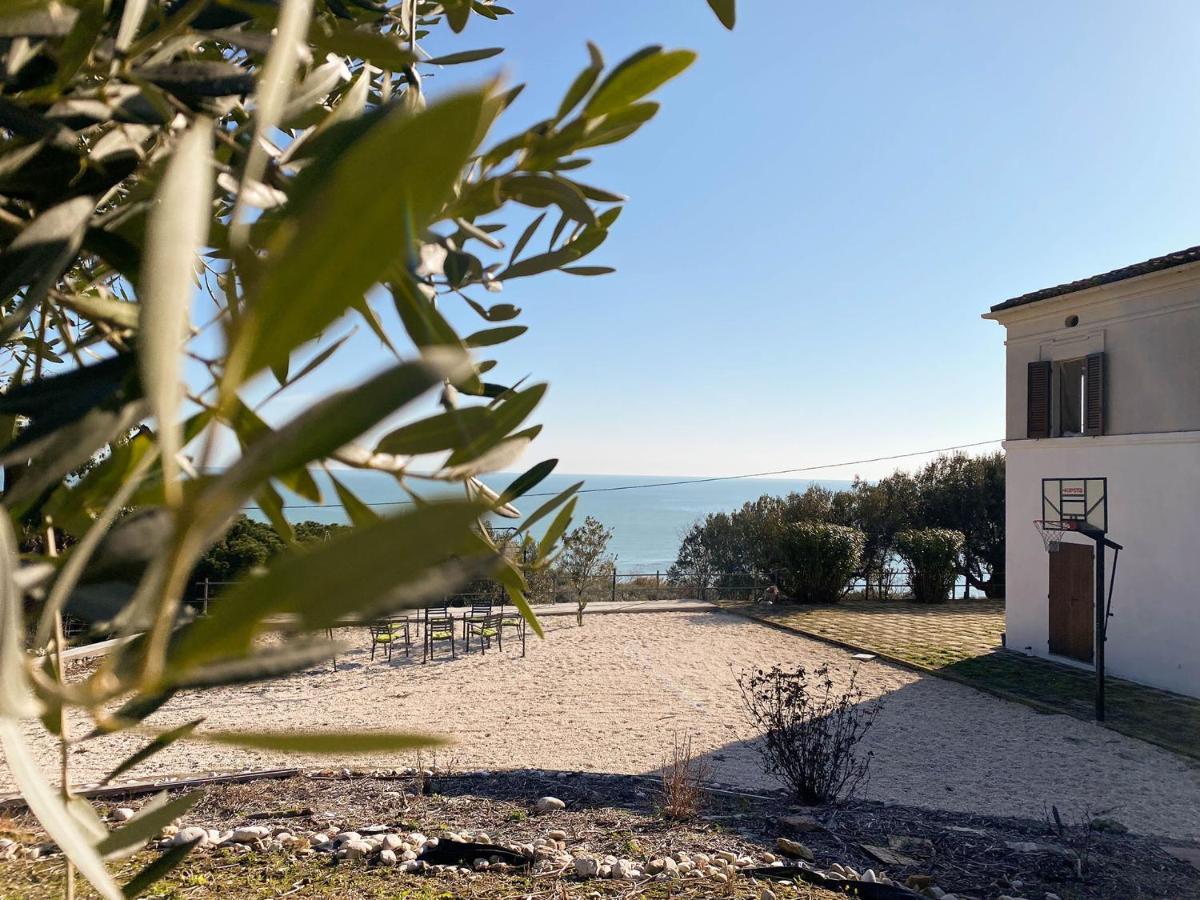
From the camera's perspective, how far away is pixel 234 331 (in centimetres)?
14

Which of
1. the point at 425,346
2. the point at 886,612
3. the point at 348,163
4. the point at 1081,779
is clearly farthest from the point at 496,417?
the point at 886,612

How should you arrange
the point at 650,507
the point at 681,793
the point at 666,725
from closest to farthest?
the point at 681,793, the point at 666,725, the point at 650,507

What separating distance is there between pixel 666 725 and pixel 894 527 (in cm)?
928

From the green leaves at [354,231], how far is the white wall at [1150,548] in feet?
29.7

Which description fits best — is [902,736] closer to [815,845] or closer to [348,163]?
[815,845]

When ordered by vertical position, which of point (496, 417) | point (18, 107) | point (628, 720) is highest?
point (18, 107)

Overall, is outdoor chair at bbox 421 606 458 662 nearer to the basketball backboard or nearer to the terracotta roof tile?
the basketball backboard

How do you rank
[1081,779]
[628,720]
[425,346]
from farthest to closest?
[628,720] < [1081,779] < [425,346]

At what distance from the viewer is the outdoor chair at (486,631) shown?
31.2 ft

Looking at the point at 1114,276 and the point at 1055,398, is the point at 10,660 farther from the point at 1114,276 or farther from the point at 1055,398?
the point at 1055,398

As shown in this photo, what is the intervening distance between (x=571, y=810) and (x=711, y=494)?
457 ft

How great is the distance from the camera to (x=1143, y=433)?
793 cm

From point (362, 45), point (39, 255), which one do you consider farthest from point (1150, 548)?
point (39, 255)

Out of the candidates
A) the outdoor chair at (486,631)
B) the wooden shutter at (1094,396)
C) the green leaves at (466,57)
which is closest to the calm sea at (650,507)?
the outdoor chair at (486,631)
